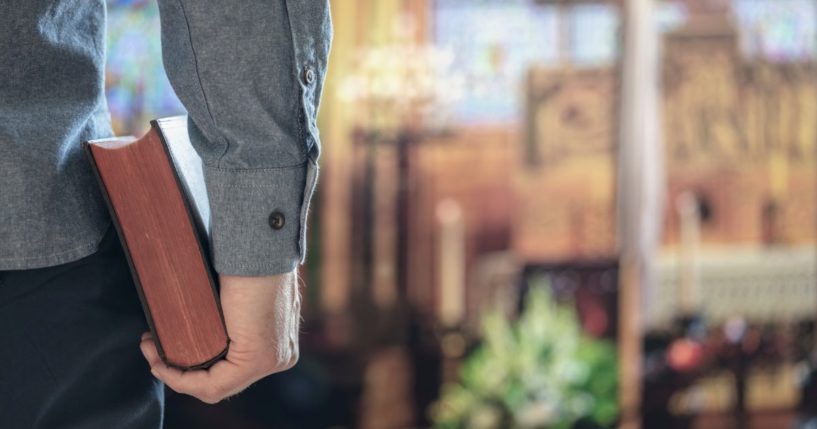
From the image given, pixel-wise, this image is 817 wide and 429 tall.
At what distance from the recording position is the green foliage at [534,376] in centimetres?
317

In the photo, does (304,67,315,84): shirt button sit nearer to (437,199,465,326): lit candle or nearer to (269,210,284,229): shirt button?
(269,210,284,229): shirt button

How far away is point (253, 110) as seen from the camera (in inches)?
30.7

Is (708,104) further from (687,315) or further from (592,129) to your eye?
(687,315)

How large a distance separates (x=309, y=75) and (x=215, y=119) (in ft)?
0.23

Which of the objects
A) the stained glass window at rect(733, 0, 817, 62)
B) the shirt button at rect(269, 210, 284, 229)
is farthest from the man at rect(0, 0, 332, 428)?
the stained glass window at rect(733, 0, 817, 62)

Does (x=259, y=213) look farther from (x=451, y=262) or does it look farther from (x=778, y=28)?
(x=778, y=28)

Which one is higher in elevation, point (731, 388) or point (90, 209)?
point (90, 209)

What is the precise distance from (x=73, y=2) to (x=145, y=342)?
253 mm

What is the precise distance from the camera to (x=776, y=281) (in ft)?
10.9

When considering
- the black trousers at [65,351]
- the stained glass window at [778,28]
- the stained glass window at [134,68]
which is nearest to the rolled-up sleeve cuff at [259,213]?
the black trousers at [65,351]

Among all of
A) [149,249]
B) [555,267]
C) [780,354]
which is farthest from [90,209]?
[780,354]

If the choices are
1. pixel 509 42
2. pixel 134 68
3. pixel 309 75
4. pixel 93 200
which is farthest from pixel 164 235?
pixel 509 42

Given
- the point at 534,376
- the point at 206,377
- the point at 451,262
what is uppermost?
the point at 206,377

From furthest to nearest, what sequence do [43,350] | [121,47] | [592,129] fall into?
[592,129] → [121,47] → [43,350]
